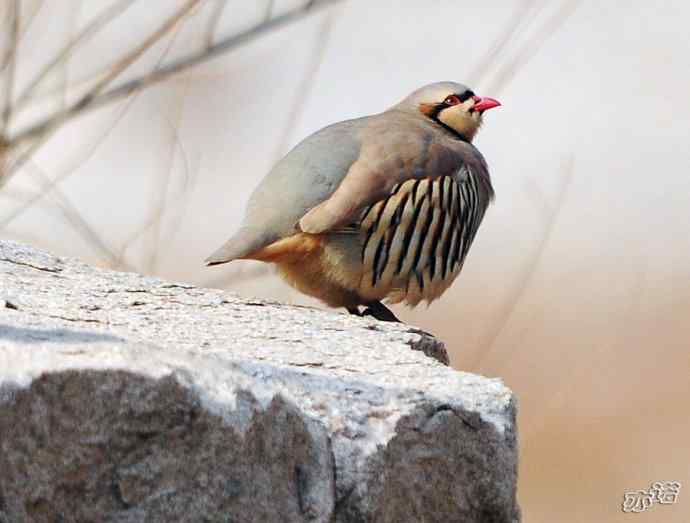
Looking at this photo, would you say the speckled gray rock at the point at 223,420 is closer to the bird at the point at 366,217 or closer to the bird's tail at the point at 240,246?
the bird's tail at the point at 240,246

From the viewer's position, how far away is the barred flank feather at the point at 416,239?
4750 millimetres

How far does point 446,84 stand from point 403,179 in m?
0.99

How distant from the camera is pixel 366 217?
186 inches

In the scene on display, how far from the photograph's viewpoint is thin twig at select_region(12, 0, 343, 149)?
2699 mm

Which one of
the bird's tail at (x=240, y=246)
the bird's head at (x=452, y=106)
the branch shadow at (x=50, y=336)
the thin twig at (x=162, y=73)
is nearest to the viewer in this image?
the branch shadow at (x=50, y=336)

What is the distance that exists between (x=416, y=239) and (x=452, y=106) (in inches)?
37.1

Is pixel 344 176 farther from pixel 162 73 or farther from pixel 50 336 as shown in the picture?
pixel 50 336

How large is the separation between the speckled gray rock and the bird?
151 centimetres

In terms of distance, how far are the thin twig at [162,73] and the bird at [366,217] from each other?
5.21ft

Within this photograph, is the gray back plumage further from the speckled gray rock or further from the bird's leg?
the speckled gray rock

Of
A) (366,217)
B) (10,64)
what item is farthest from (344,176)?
(10,64)

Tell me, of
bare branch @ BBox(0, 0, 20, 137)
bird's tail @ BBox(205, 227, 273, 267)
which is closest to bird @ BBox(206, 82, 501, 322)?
bird's tail @ BBox(205, 227, 273, 267)

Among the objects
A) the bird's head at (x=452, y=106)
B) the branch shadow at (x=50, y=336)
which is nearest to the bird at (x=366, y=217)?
the bird's head at (x=452, y=106)

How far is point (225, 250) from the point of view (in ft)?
15.1
